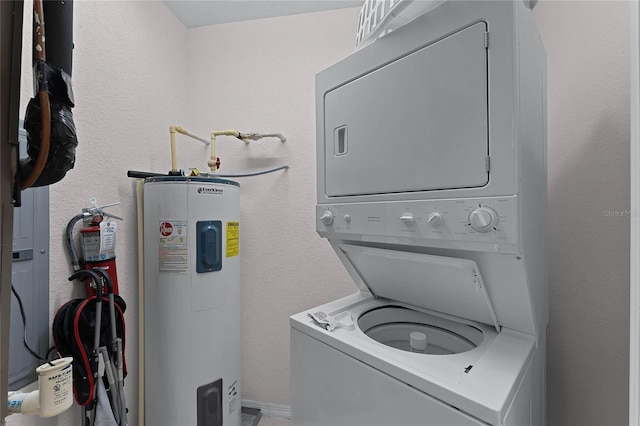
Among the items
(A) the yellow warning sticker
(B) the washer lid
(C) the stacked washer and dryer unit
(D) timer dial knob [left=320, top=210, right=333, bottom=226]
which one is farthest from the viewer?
(A) the yellow warning sticker

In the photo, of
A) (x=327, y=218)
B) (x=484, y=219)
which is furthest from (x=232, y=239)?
(x=484, y=219)

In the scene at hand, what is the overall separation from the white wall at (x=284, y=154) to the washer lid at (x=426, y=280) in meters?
0.58

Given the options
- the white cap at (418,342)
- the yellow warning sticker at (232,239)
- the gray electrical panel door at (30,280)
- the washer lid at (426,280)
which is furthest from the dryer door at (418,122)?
the gray electrical panel door at (30,280)

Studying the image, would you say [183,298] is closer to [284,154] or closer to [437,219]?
[284,154]

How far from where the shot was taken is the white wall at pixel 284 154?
1.23 meters

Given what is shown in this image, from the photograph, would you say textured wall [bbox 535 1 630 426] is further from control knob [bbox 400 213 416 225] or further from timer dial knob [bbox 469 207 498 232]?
control knob [bbox 400 213 416 225]

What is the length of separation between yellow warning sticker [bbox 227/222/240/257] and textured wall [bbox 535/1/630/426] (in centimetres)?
187

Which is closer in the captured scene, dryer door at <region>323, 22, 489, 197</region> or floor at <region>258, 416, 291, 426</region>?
dryer door at <region>323, 22, 489, 197</region>

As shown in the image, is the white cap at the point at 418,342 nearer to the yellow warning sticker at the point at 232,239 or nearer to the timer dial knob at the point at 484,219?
the timer dial knob at the point at 484,219

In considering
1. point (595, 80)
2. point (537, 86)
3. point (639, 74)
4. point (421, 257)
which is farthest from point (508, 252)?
point (595, 80)

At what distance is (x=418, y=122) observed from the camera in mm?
1022

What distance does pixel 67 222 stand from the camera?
4.87 ft

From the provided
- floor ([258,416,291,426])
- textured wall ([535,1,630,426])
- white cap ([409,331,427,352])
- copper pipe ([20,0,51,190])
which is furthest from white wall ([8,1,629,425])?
copper pipe ([20,0,51,190])

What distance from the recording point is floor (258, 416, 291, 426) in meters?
2.25
